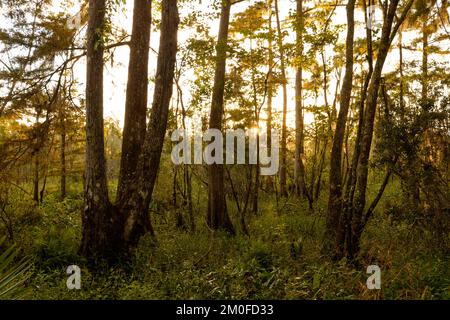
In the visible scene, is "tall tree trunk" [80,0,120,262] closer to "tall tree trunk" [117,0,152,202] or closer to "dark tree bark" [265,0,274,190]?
"tall tree trunk" [117,0,152,202]

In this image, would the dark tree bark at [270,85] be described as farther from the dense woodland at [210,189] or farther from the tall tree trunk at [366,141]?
the tall tree trunk at [366,141]

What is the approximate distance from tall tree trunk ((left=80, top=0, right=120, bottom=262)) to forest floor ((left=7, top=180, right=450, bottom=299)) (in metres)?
0.48

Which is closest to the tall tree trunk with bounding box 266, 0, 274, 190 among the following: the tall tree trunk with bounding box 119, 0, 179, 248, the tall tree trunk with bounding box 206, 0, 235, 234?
the tall tree trunk with bounding box 206, 0, 235, 234

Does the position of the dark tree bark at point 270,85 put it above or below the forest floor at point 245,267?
above

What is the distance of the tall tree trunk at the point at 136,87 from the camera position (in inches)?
312

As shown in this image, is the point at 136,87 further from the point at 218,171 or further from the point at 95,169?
the point at 218,171

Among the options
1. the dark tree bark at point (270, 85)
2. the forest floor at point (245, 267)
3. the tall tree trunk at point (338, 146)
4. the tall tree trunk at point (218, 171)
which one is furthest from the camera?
the dark tree bark at point (270, 85)

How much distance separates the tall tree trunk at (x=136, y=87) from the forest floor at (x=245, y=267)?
79.1 inches

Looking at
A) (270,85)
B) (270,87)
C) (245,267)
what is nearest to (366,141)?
(245,267)

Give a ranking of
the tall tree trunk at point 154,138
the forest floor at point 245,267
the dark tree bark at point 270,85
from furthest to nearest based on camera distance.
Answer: the dark tree bark at point 270,85
the tall tree trunk at point 154,138
the forest floor at point 245,267

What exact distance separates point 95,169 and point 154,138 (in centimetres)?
127

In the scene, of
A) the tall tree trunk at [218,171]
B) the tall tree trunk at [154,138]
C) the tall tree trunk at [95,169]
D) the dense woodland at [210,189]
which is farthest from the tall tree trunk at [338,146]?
the tall tree trunk at [95,169]
